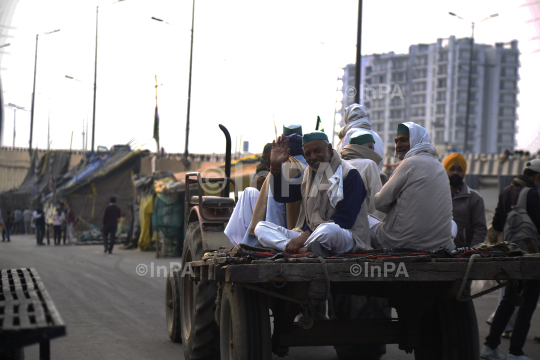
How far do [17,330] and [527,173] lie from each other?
558 cm

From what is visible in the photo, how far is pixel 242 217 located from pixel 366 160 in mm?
1181

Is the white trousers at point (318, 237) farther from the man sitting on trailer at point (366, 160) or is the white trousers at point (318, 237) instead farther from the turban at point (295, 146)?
the turban at point (295, 146)

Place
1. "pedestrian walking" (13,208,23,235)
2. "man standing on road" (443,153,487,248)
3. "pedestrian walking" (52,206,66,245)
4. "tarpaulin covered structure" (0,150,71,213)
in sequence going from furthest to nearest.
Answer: "pedestrian walking" (13,208,23,235) → "tarpaulin covered structure" (0,150,71,213) → "pedestrian walking" (52,206,66,245) → "man standing on road" (443,153,487,248)

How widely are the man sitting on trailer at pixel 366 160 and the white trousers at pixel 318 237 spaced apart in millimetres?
863

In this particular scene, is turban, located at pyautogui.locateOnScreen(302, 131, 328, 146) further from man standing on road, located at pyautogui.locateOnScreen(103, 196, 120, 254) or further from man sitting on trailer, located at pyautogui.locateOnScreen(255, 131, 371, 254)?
man standing on road, located at pyautogui.locateOnScreen(103, 196, 120, 254)

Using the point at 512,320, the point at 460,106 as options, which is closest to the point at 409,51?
the point at 460,106

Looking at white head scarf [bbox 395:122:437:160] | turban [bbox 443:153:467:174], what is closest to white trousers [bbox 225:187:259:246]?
white head scarf [bbox 395:122:437:160]

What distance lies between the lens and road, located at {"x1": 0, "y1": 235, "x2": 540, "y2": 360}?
6.56 metres

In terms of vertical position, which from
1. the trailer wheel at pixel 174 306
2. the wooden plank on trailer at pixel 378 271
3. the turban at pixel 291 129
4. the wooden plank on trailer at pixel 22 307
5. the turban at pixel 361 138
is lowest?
the trailer wheel at pixel 174 306

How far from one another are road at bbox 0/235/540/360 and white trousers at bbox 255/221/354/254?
2.36m

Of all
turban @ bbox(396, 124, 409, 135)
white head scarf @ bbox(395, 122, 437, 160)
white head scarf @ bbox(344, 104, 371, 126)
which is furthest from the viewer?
white head scarf @ bbox(344, 104, 371, 126)

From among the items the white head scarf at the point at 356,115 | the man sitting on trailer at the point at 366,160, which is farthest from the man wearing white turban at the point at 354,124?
the man sitting on trailer at the point at 366,160

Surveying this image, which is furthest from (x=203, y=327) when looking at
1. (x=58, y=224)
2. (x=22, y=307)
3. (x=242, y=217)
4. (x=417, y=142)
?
(x=58, y=224)

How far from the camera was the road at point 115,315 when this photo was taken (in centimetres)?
656
